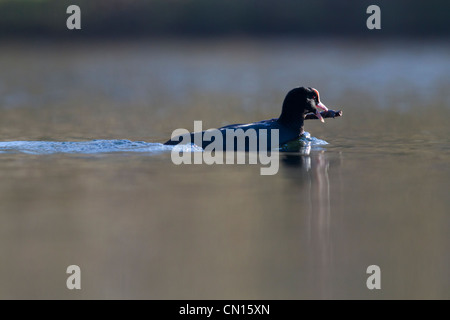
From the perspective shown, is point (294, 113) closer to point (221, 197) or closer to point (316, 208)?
point (221, 197)

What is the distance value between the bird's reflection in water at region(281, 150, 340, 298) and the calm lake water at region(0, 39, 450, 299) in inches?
0.7

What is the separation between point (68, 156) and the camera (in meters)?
13.0

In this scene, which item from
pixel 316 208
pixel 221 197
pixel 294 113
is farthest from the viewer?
pixel 294 113

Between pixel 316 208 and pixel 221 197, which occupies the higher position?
pixel 221 197

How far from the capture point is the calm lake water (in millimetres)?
7082

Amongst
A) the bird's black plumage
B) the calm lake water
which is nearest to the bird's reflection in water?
the calm lake water

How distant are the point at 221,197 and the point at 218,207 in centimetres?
53

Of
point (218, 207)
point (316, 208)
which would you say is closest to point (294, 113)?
point (316, 208)

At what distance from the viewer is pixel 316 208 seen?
30.8 ft

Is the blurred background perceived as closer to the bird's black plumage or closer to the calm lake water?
the calm lake water

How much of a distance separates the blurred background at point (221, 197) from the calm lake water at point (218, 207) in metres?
0.03

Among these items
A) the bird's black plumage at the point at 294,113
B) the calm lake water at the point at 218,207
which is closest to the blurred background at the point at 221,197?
the calm lake water at the point at 218,207
